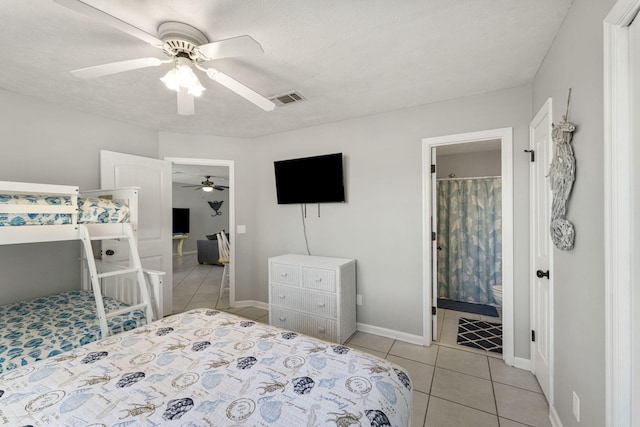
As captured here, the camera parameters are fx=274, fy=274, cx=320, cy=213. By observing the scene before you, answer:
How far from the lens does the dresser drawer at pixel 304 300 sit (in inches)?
108

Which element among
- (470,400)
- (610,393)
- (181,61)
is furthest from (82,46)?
(470,400)

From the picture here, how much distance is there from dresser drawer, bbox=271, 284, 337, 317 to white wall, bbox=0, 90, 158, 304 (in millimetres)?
2028

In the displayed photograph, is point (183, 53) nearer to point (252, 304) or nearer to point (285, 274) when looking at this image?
point (285, 274)

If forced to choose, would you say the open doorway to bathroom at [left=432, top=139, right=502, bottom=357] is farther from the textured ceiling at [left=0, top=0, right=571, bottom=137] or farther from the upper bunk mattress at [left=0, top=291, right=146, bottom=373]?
the upper bunk mattress at [left=0, top=291, right=146, bottom=373]

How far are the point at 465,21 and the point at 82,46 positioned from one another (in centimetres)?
231

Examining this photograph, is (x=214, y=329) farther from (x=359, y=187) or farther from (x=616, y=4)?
(x=616, y=4)

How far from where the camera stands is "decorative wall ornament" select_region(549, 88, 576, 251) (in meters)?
1.40

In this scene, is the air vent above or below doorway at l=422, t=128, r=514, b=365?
above

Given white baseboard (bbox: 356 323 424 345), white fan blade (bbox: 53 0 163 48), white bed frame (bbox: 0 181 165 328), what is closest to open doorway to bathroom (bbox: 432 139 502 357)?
white baseboard (bbox: 356 323 424 345)

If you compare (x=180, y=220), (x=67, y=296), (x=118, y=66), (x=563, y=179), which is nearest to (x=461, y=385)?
(x=563, y=179)

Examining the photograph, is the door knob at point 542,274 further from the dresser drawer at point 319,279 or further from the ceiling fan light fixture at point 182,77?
the ceiling fan light fixture at point 182,77

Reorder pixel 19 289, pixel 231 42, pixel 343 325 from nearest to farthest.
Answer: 1. pixel 231 42
2. pixel 19 289
3. pixel 343 325

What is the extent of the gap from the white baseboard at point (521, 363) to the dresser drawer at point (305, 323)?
1.56 m

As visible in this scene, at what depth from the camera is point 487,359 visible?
2.45 m
